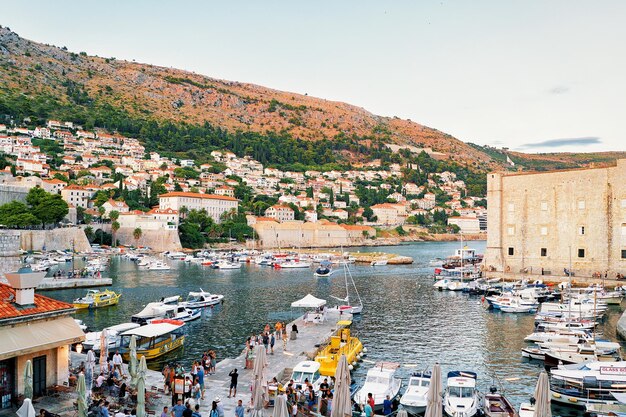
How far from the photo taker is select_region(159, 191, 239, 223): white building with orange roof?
99000 mm

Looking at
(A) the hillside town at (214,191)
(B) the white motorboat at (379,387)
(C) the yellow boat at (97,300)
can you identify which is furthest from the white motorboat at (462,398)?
(A) the hillside town at (214,191)

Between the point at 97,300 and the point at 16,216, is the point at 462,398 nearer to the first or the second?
the point at 97,300

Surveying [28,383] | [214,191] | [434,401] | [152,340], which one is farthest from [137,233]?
[434,401]

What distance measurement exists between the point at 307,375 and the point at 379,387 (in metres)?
2.10

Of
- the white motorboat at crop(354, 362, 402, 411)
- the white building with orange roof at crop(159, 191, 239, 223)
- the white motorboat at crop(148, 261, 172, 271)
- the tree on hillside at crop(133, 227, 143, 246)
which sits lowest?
the white motorboat at crop(148, 261, 172, 271)

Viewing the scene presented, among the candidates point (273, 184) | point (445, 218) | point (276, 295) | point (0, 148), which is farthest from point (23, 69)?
point (276, 295)

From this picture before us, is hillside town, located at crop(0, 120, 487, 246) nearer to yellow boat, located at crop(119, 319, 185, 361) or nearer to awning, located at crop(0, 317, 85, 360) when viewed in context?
yellow boat, located at crop(119, 319, 185, 361)

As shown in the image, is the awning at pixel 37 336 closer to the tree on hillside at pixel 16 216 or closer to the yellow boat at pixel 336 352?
the yellow boat at pixel 336 352

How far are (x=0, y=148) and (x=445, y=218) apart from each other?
370 ft

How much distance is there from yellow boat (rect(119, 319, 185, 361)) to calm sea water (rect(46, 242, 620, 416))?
0.73 metres

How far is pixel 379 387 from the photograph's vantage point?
15664 millimetres

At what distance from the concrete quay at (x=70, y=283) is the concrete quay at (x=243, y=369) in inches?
929

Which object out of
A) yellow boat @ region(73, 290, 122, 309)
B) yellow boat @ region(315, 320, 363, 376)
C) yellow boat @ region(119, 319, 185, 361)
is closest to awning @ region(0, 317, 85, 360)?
yellow boat @ region(315, 320, 363, 376)

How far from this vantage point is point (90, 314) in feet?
102
